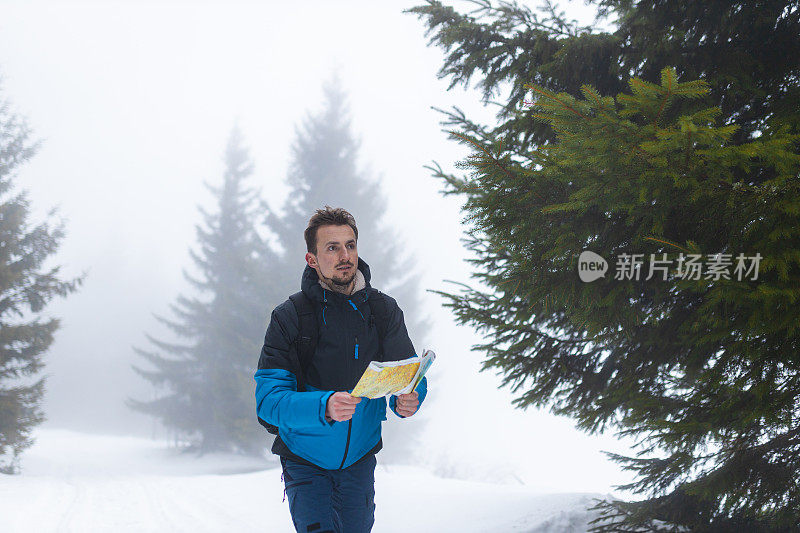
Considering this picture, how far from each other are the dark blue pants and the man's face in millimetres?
919

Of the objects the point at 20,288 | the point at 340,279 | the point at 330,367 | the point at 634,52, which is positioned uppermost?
the point at 20,288

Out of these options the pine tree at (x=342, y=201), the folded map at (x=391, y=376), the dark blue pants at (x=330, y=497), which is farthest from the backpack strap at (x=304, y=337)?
the pine tree at (x=342, y=201)

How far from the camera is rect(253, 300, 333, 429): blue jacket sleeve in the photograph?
206cm

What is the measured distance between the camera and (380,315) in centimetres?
265

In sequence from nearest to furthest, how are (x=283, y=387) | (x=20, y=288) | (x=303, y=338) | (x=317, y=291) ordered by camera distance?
1. (x=283, y=387)
2. (x=303, y=338)
3. (x=317, y=291)
4. (x=20, y=288)

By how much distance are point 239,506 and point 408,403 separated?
6832 mm

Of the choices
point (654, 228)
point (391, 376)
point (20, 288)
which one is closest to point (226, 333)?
point (20, 288)

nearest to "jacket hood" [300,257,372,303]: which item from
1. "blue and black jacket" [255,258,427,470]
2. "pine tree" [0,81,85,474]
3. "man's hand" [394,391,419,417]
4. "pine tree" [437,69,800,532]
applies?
"blue and black jacket" [255,258,427,470]

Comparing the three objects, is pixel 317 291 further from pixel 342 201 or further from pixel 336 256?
pixel 342 201

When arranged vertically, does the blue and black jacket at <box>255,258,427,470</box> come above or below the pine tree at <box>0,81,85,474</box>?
below

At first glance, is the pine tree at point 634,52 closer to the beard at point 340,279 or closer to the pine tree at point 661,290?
the pine tree at point 661,290

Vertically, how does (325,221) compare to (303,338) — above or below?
above

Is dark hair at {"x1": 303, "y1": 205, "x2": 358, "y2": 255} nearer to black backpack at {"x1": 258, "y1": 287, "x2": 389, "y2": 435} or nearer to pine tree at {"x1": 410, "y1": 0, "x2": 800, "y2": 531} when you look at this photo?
black backpack at {"x1": 258, "y1": 287, "x2": 389, "y2": 435}

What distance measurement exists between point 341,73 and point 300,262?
11.6 metres
